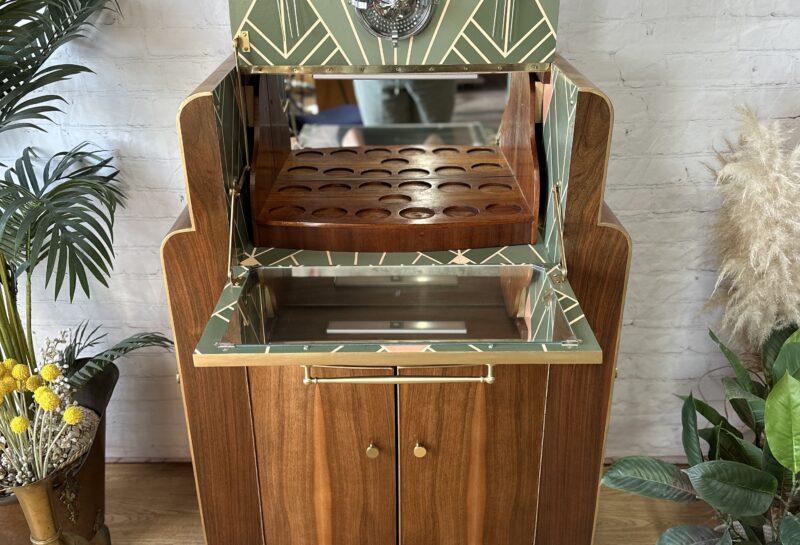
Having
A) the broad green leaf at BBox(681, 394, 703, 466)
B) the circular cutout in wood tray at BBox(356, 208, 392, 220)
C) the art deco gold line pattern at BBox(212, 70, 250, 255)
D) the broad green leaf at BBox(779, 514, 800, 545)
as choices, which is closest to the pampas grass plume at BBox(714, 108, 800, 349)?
the broad green leaf at BBox(681, 394, 703, 466)

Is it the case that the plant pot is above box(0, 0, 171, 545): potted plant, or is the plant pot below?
below

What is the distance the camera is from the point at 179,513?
2244 mm

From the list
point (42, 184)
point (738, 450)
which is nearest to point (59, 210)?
point (42, 184)

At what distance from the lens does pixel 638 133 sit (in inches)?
75.9

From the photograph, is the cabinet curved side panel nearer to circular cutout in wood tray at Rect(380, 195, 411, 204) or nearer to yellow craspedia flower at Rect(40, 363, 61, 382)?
yellow craspedia flower at Rect(40, 363, 61, 382)

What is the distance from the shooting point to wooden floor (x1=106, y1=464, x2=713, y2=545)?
216 centimetres

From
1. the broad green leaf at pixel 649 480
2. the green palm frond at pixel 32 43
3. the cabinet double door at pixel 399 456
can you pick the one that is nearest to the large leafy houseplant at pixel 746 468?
the broad green leaf at pixel 649 480

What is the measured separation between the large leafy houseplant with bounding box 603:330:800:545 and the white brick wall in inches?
13.6

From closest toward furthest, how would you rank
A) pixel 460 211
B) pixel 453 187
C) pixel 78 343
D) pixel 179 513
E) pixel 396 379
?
pixel 396 379 < pixel 460 211 < pixel 453 187 < pixel 78 343 < pixel 179 513

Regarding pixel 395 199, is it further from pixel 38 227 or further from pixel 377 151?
pixel 38 227

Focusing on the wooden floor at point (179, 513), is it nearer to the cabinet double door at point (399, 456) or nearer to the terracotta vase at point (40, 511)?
the terracotta vase at point (40, 511)

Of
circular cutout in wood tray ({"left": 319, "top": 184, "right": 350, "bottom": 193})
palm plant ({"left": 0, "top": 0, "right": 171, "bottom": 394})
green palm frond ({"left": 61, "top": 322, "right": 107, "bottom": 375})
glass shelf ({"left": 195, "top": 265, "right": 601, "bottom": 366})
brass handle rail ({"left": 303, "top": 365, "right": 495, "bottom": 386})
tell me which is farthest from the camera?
green palm frond ({"left": 61, "top": 322, "right": 107, "bottom": 375})

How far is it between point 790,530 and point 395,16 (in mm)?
1281

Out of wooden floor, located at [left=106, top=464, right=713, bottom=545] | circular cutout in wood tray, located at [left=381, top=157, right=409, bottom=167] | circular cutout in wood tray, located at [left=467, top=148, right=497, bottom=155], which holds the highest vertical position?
circular cutout in wood tray, located at [left=467, top=148, right=497, bottom=155]
